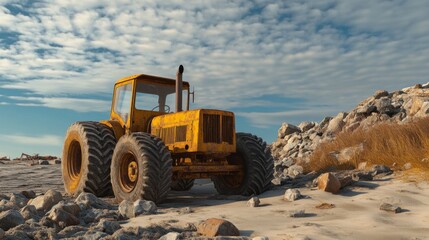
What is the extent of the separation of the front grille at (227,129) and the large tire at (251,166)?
54 centimetres

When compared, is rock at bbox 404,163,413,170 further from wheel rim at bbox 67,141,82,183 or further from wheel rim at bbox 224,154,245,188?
wheel rim at bbox 67,141,82,183

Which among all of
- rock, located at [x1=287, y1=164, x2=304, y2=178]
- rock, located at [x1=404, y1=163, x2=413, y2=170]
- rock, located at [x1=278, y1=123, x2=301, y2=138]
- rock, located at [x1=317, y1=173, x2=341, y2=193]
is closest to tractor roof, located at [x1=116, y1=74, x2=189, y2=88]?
rock, located at [x1=287, y1=164, x2=304, y2=178]

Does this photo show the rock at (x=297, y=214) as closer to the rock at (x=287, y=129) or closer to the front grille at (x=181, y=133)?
the front grille at (x=181, y=133)

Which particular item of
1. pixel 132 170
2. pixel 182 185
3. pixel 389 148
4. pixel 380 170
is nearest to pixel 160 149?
pixel 132 170

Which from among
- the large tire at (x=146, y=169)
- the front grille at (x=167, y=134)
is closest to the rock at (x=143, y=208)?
the large tire at (x=146, y=169)

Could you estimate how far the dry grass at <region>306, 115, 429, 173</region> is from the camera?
8.95 metres

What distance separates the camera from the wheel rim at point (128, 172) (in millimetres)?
7789

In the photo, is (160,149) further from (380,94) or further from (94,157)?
(380,94)

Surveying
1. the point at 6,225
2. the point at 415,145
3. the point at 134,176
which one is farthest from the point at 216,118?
the point at 415,145

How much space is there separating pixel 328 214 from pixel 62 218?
10.9 feet

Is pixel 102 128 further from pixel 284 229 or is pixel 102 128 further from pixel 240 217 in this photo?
pixel 284 229

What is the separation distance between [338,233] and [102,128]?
230 inches

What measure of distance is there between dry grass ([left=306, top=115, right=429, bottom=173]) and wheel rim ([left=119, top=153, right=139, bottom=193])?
4.51m

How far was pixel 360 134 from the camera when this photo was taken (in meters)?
12.0
